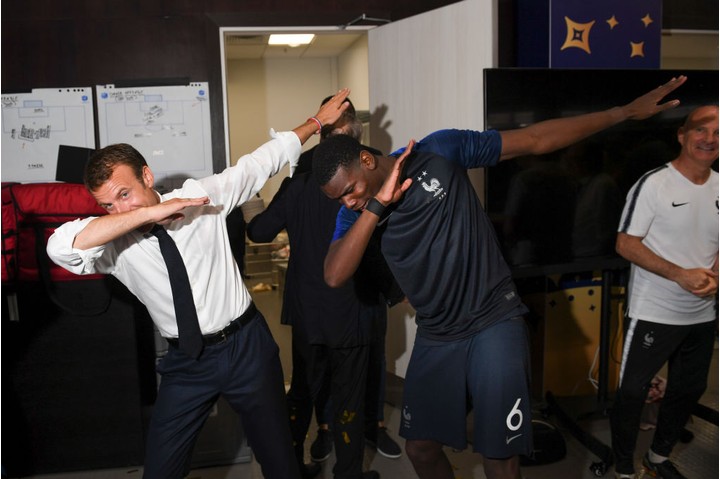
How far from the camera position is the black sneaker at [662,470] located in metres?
2.70

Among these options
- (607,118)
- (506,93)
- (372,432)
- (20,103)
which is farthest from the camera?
(20,103)

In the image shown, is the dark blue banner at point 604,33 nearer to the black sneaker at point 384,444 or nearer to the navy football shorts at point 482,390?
the navy football shorts at point 482,390

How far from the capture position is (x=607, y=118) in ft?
7.13

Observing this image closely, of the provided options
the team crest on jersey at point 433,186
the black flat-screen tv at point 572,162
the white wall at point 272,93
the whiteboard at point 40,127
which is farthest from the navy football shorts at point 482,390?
the white wall at point 272,93

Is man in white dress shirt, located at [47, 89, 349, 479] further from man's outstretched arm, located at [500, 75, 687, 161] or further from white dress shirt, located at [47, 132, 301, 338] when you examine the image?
man's outstretched arm, located at [500, 75, 687, 161]

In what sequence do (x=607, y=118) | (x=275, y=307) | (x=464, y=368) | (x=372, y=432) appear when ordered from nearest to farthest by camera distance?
1. (x=464, y=368)
2. (x=607, y=118)
3. (x=372, y=432)
4. (x=275, y=307)

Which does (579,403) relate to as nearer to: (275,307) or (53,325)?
(53,325)

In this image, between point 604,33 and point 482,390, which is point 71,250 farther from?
point 604,33

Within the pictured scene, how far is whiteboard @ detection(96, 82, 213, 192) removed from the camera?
3.37 m

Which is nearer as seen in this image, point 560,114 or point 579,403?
point 560,114

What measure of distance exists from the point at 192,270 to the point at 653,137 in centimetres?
239

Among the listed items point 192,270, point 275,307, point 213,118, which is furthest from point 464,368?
point 275,307

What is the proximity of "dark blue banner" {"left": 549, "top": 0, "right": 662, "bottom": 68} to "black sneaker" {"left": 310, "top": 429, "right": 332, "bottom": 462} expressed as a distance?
2.09 m

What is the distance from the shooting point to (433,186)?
1.90 meters
